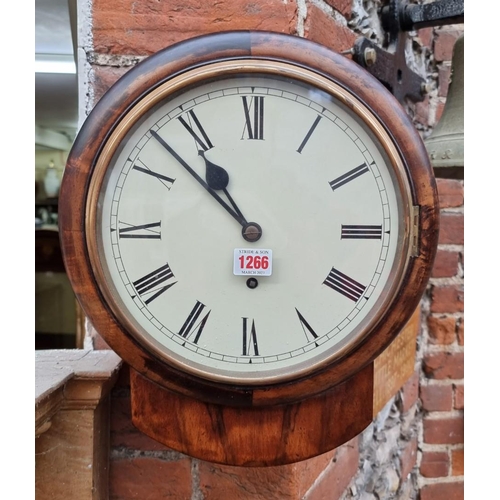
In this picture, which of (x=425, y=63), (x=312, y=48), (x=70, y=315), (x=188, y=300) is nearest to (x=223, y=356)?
(x=188, y=300)

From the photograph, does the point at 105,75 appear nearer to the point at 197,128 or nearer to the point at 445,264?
the point at 197,128

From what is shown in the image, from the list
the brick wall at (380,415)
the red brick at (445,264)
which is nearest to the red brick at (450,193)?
the brick wall at (380,415)

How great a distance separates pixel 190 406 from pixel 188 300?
126 mm

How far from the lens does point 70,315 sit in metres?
1.57

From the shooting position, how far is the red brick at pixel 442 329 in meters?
1.09

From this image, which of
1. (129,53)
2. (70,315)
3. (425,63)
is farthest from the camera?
(70,315)

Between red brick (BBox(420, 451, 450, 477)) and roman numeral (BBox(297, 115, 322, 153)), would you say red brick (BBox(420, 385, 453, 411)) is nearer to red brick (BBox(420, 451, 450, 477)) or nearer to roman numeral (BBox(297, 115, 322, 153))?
red brick (BBox(420, 451, 450, 477))

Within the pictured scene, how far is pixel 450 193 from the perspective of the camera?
108cm

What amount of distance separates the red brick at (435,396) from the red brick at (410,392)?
0.08 feet

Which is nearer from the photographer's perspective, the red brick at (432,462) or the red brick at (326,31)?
the red brick at (326,31)

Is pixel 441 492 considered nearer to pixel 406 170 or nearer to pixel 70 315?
pixel 406 170

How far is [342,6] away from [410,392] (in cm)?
76

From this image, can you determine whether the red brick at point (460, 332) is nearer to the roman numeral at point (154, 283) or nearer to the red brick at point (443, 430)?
the red brick at point (443, 430)

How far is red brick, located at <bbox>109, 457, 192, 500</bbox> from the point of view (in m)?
0.73
